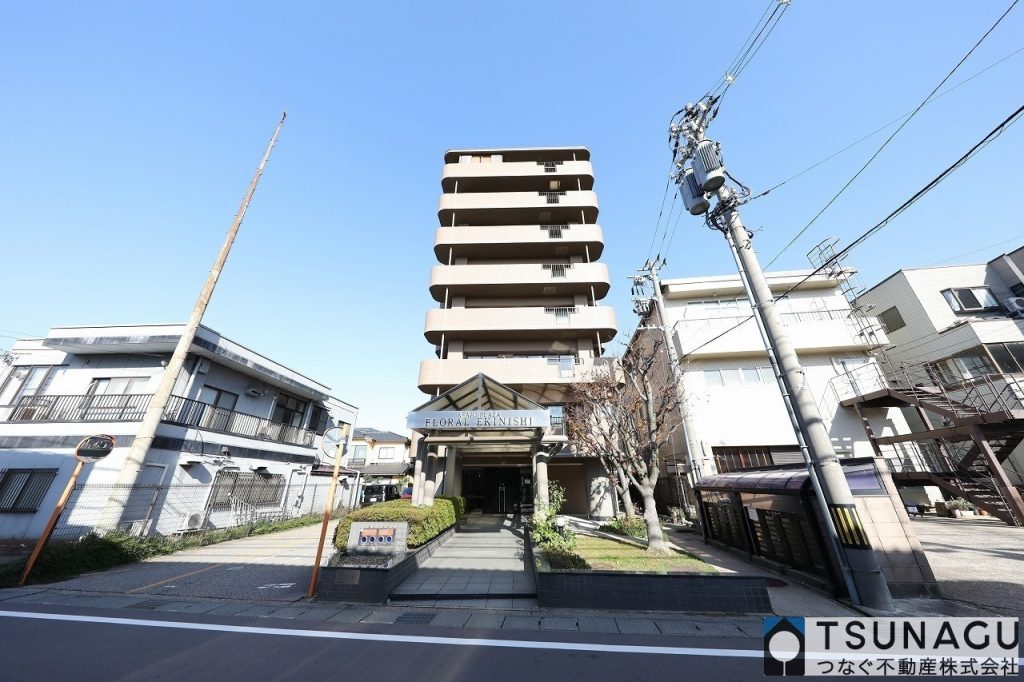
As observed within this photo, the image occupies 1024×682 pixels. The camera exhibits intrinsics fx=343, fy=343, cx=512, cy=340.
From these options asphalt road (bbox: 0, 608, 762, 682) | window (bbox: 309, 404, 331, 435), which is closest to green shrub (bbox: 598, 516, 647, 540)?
asphalt road (bbox: 0, 608, 762, 682)

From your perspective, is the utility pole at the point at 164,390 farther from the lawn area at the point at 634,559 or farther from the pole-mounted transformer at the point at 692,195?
the pole-mounted transformer at the point at 692,195

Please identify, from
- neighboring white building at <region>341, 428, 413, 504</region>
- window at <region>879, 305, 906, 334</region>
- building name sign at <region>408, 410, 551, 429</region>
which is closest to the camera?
building name sign at <region>408, 410, 551, 429</region>

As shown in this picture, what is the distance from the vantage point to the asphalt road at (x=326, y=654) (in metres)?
3.88

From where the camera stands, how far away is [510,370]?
17.5 m

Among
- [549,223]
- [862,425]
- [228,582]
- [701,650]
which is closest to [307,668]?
[701,650]

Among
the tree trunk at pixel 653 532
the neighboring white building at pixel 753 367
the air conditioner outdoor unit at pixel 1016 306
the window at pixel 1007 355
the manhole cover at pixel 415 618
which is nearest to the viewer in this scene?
the manhole cover at pixel 415 618

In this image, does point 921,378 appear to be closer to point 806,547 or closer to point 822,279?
point 822,279

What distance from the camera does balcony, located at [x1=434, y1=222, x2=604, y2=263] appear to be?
20875mm

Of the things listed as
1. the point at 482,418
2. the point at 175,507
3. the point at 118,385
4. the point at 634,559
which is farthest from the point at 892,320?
the point at 118,385

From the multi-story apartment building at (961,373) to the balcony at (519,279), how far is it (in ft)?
44.0

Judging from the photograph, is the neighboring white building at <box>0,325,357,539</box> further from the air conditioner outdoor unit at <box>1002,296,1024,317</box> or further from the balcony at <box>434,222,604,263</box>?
the air conditioner outdoor unit at <box>1002,296,1024,317</box>

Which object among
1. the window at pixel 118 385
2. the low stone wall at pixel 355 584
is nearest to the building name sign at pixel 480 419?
the low stone wall at pixel 355 584

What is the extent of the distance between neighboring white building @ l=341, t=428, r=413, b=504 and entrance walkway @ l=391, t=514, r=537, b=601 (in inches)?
217

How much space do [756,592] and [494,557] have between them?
6.01 metres
